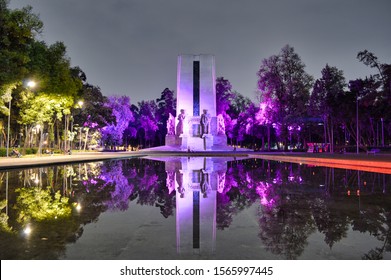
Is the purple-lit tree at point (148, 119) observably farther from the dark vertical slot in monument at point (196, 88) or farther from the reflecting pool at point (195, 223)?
the reflecting pool at point (195, 223)

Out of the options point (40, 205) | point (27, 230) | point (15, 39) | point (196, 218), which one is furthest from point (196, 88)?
point (27, 230)

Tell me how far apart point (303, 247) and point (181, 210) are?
3.22 metres

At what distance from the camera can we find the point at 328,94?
170 feet

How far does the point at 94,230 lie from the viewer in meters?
5.79

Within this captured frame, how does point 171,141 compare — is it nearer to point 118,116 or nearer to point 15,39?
point 118,116

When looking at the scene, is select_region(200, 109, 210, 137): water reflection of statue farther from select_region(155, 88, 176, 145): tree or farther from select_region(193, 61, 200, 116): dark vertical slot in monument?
select_region(155, 88, 176, 145): tree

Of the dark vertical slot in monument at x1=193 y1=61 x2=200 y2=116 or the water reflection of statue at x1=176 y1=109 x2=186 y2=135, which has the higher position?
A: the dark vertical slot in monument at x1=193 y1=61 x2=200 y2=116

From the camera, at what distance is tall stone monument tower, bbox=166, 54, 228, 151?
178ft

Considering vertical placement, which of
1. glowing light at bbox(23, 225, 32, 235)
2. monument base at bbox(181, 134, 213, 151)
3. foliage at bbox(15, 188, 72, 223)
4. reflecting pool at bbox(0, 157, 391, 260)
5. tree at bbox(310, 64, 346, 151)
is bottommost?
reflecting pool at bbox(0, 157, 391, 260)

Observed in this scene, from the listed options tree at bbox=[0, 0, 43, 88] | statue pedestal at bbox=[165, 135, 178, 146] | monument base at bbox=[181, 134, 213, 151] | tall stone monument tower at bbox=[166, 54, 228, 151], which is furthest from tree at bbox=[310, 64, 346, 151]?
tree at bbox=[0, 0, 43, 88]

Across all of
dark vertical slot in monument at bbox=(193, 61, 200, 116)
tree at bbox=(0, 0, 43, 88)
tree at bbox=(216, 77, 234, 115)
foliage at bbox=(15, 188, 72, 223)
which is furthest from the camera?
tree at bbox=(216, 77, 234, 115)

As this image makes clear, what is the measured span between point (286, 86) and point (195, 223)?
4589 centimetres

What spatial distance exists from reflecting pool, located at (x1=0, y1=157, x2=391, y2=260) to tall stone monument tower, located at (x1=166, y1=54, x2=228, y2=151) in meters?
43.6
